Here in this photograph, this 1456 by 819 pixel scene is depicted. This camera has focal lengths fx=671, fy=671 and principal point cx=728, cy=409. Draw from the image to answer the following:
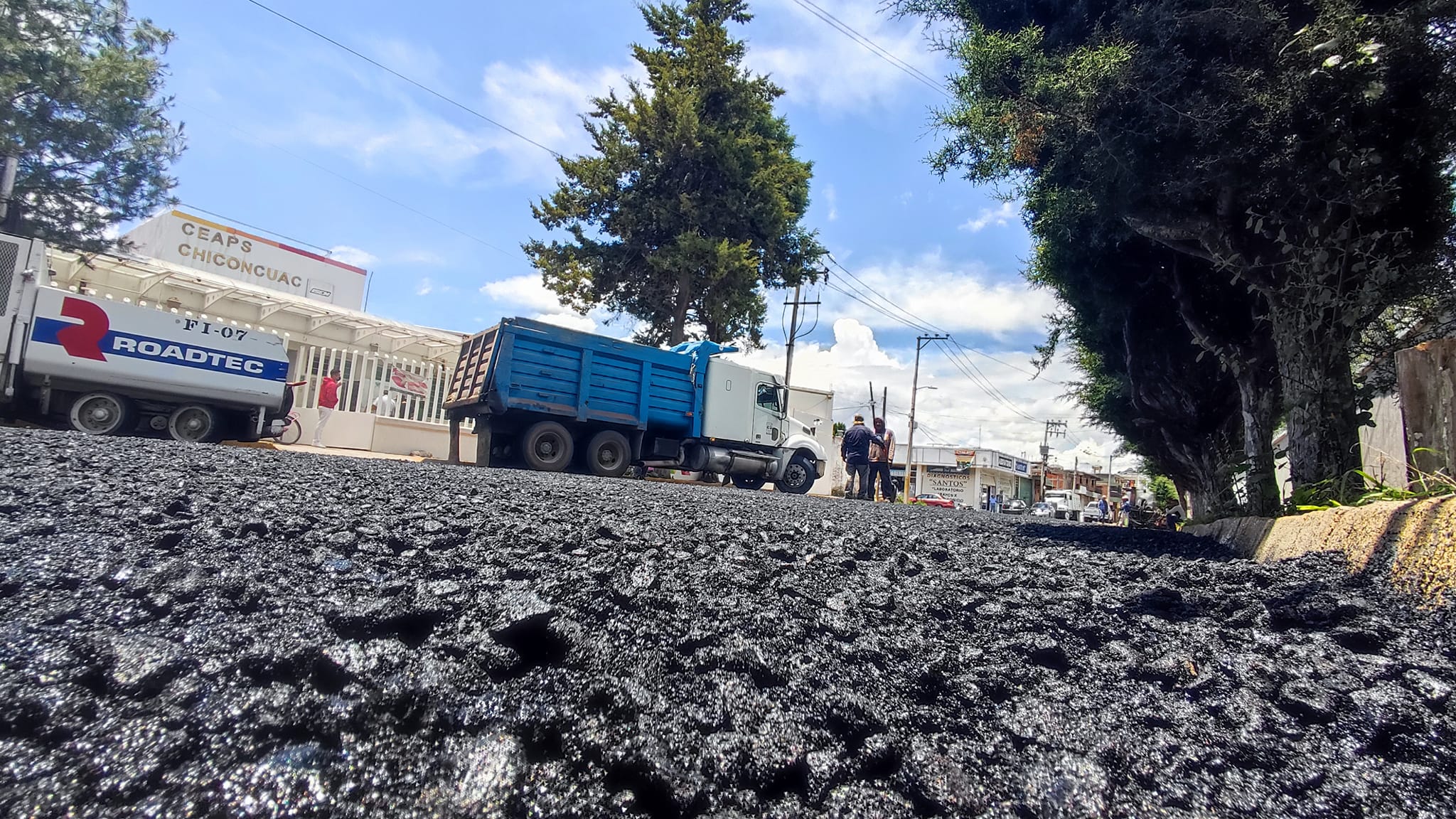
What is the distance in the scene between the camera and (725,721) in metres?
1.33

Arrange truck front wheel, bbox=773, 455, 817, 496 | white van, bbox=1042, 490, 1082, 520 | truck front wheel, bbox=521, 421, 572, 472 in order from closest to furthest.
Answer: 1. truck front wheel, bbox=521, 421, 572, 472
2. truck front wheel, bbox=773, 455, 817, 496
3. white van, bbox=1042, 490, 1082, 520

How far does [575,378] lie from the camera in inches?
391

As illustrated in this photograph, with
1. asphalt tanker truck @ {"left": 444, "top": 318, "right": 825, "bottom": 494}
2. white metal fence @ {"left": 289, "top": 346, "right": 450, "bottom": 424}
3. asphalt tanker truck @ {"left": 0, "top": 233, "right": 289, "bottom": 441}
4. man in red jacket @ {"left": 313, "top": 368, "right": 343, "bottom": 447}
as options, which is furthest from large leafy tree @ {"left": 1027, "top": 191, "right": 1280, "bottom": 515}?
man in red jacket @ {"left": 313, "top": 368, "right": 343, "bottom": 447}

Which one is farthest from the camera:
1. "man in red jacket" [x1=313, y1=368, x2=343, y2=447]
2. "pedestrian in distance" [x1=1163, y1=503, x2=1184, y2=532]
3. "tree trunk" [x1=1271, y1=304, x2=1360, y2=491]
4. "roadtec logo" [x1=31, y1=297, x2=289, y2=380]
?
→ "man in red jacket" [x1=313, y1=368, x2=343, y2=447]

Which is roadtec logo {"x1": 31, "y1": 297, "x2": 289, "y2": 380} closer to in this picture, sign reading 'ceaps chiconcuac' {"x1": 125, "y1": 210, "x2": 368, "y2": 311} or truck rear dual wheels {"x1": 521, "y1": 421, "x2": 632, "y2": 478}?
truck rear dual wheels {"x1": 521, "y1": 421, "x2": 632, "y2": 478}

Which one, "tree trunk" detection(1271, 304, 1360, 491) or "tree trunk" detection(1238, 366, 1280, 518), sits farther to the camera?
"tree trunk" detection(1238, 366, 1280, 518)

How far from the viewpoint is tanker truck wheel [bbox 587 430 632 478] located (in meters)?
9.94

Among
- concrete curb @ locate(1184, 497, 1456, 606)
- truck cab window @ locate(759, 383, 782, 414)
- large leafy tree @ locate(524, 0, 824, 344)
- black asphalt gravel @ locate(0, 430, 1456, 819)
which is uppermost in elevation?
large leafy tree @ locate(524, 0, 824, 344)

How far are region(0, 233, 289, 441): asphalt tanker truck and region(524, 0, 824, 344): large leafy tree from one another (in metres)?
8.13

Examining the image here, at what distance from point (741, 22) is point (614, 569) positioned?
64.6 ft

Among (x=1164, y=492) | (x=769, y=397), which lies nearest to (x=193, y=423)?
(x=769, y=397)

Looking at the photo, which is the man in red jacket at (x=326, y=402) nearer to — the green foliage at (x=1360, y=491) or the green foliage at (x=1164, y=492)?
the green foliage at (x=1360, y=491)

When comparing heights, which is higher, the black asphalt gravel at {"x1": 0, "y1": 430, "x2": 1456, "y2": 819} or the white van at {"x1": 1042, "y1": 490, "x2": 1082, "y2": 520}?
the white van at {"x1": 1042, "y1": 490, "x2": 1082, "y2": 520}

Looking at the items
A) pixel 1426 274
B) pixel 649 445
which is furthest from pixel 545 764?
pixel 649 445
